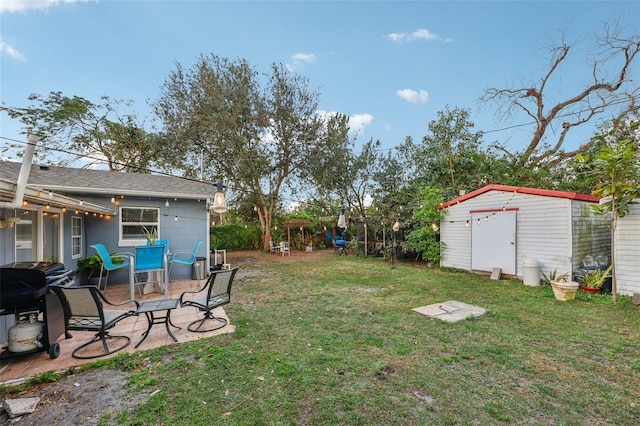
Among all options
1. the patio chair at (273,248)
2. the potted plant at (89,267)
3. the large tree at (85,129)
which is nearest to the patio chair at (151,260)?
the potted plant at (89,267)

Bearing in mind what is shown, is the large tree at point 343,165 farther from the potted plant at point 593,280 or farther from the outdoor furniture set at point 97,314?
the outdoor furniture set at point 97,314

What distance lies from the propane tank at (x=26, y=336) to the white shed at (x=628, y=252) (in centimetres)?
948

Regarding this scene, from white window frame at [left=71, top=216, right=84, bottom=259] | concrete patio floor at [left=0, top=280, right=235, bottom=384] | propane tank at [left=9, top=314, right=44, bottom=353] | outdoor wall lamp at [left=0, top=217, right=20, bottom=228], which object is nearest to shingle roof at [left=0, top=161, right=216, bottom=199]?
white window frame at [left=71, top=216, right=84, bottom=259]

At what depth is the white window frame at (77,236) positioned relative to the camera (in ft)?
19.4

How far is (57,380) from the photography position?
8.55 ft

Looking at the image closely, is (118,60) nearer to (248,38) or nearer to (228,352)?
(248,38)

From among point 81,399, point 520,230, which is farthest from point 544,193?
point 81,399

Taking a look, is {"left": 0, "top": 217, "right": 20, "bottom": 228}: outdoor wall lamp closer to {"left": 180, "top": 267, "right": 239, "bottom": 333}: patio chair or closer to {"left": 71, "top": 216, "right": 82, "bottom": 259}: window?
{"left": 180, "top": 267, "right": 239, "bottom": 333}: patio chair

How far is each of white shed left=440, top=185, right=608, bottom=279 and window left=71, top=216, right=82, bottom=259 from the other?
9897 millimetres

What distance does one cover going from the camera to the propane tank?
286cm

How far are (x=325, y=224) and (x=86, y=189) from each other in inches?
480

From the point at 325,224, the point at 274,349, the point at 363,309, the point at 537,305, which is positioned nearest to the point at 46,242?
the point at 274,349

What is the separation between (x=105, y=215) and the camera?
6.68 meters

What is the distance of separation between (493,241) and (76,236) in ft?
34.2
